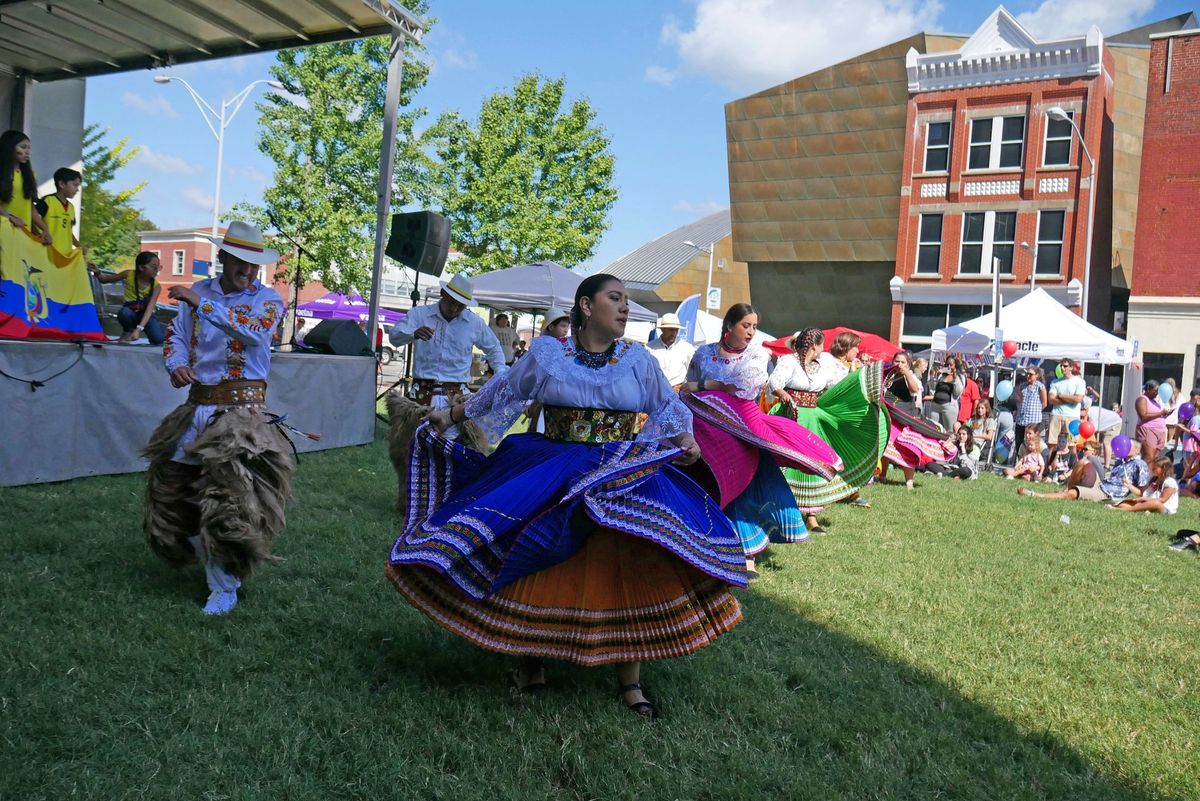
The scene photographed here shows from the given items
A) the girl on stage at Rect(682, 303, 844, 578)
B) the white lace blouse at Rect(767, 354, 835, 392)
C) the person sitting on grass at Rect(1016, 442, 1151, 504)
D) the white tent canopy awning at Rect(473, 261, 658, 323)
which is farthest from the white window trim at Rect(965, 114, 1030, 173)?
the girl on stage at Rect(682, 303, 844, 578)

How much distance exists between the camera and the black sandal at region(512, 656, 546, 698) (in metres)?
4.26

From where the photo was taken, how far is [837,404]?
8.66 m

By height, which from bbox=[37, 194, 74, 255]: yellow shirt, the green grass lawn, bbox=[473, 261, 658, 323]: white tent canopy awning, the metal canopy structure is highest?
the metal canopy structure

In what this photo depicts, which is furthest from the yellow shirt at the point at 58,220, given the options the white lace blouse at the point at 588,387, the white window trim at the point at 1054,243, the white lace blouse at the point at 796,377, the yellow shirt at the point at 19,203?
the white window trim at the point at 1054,243

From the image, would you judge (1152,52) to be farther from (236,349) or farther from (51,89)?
(236,349)

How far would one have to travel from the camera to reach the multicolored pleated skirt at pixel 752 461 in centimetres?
611

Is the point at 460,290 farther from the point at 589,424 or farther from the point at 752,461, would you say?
the point at 589,424

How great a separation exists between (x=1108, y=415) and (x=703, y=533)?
55.5 feet

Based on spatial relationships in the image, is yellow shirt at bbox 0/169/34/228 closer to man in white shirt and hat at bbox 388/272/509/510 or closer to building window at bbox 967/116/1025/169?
man in white shirt and hat at bbox 388/272/509/510

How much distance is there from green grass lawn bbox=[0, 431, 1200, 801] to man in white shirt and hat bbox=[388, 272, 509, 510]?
113cm

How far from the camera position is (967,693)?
4.70 meters

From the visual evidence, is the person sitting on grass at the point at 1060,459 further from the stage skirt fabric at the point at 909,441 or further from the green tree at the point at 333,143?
the green tree at the point at 333,143

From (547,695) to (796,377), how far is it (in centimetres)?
508

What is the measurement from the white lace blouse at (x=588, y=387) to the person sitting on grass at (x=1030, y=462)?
13341 mm
